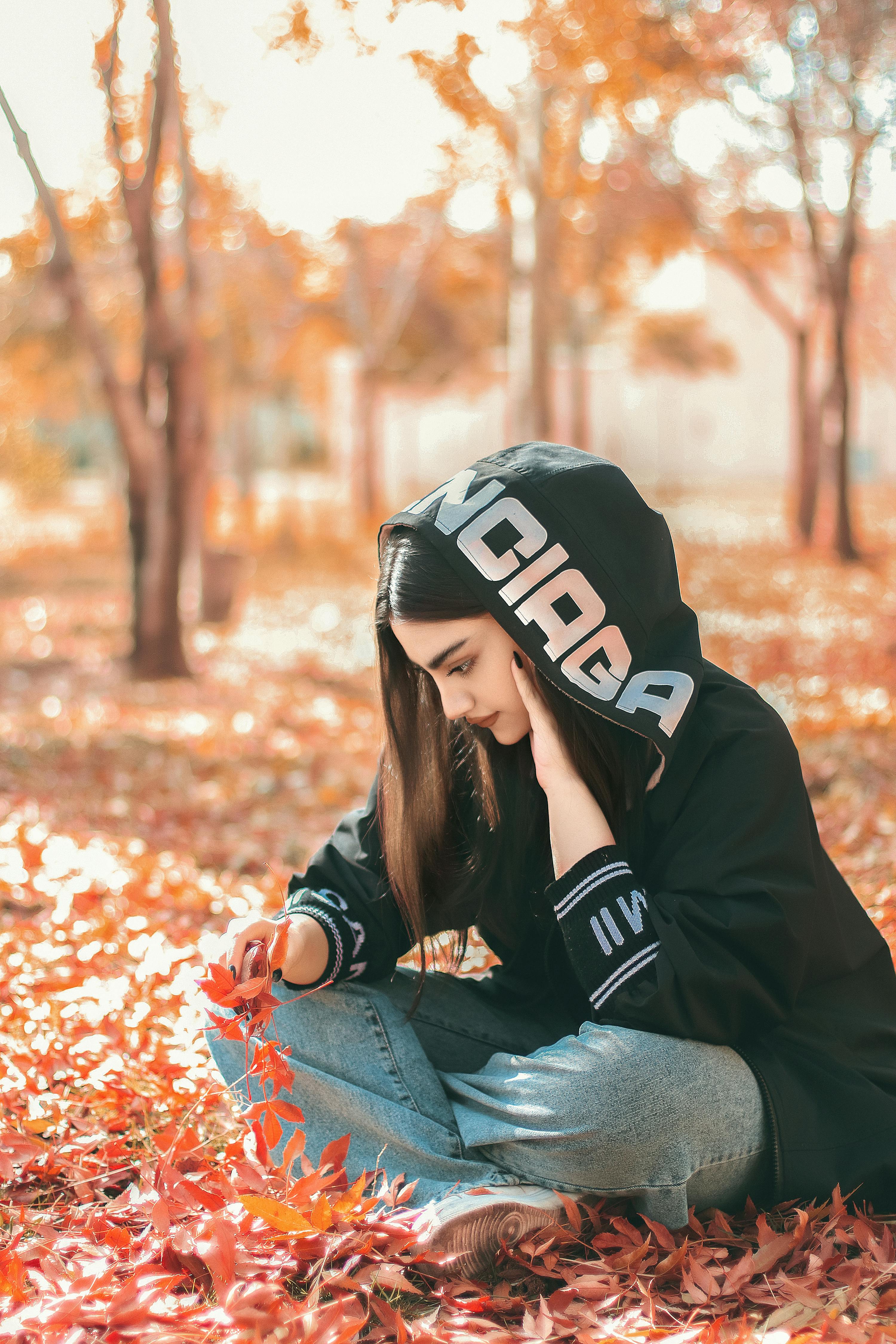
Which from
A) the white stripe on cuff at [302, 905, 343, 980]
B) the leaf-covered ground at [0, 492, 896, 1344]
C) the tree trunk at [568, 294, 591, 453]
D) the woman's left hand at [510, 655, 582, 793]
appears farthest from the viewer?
the tree trunk at [568, 294, 591, 453]

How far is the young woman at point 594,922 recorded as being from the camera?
1.74 meters

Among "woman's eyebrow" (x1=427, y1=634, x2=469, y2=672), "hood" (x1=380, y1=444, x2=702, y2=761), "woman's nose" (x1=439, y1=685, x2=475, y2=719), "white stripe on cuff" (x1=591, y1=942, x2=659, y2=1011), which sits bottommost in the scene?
"white stripe on cuff" (x1=591, y1=942, x2=659, y2=1011)

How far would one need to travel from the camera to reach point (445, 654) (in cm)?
197

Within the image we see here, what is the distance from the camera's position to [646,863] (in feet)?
6.44

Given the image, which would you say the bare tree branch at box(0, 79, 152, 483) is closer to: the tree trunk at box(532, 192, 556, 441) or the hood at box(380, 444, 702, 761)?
the tree trunk at box(532, 192, 556, 441)

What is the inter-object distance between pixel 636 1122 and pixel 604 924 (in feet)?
0.95

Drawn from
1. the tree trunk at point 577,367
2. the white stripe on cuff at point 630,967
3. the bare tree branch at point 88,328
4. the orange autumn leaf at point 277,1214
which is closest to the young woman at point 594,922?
the white stripe on cuff at point 630,967

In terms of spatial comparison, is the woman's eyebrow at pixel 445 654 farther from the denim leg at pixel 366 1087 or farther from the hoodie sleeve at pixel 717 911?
the denim leg at pixel 366 1087

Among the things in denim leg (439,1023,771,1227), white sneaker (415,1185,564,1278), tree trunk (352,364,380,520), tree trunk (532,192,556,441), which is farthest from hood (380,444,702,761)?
tree trunk (352,364,380,520)

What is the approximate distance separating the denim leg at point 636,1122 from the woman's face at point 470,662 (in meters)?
0.55

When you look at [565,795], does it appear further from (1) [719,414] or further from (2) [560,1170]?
(1) [719,414]

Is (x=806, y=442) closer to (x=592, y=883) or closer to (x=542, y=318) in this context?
(x=542, y=318)

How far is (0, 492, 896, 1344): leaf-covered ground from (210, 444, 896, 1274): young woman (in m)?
0.10

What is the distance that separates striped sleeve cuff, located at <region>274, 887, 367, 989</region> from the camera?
208cm
